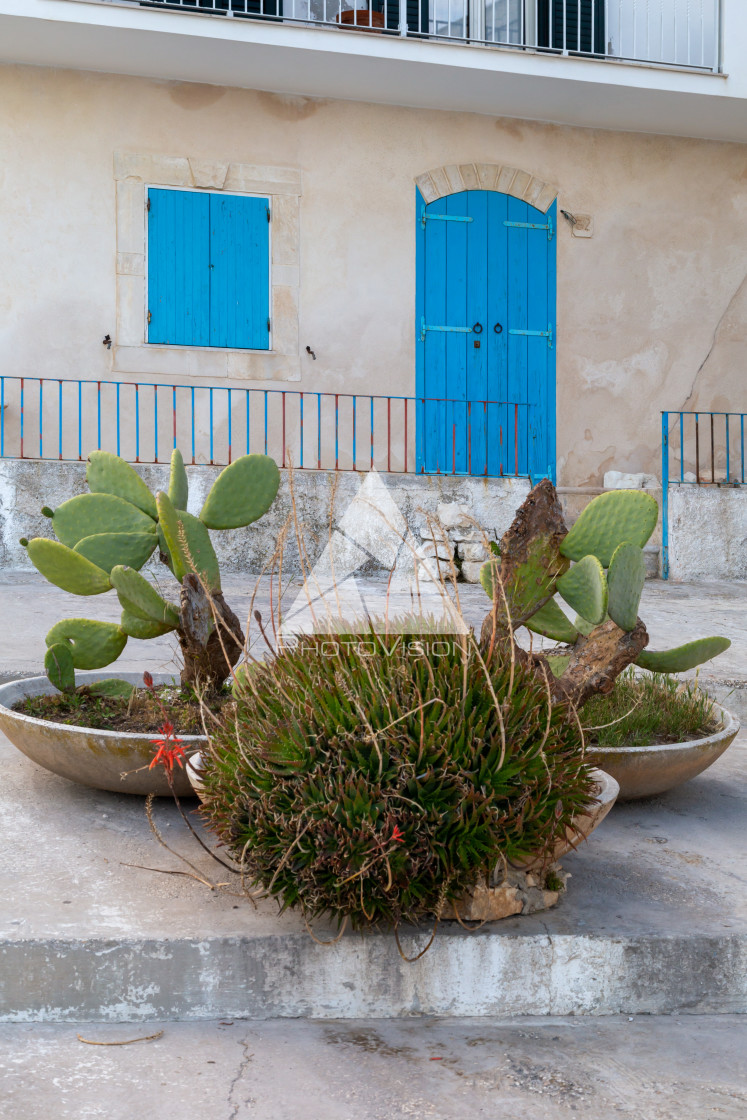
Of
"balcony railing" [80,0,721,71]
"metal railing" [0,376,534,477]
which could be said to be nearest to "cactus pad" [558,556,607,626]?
"metal railing" [0,376,534,477]

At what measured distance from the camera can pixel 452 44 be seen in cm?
858

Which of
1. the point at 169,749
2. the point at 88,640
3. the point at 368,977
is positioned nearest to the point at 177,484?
the point at 88,640

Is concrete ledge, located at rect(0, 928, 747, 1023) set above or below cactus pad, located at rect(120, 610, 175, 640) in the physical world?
below

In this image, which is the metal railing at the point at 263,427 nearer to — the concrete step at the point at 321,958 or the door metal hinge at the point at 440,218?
the door metal hinge at the point at 440,218

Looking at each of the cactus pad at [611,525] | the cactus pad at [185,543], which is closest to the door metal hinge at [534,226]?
the cactus pad at [611,525]

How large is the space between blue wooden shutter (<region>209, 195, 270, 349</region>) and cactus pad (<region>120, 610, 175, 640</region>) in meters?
6.28

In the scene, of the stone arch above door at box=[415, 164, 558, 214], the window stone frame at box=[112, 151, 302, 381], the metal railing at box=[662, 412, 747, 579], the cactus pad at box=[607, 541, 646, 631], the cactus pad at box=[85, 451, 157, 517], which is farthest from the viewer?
the metal railing at box=[662, 412, 747, 579]

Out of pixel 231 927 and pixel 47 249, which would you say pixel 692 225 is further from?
pixel 231 927

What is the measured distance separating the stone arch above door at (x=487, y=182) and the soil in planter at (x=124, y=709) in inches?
289

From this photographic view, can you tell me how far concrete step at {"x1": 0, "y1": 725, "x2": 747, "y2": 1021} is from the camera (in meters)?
1.99

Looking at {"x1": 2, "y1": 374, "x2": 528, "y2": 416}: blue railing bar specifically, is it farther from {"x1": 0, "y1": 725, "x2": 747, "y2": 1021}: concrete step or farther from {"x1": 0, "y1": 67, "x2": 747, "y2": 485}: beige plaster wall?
{"x1": 0, "y1": 725, "x2": 747, "y2": 1021}: concrete step

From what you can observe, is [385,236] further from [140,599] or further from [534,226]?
[140,599]

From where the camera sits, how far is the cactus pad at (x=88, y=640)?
3.12 metres

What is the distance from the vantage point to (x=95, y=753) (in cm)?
269
